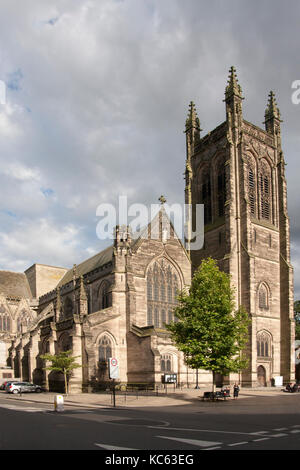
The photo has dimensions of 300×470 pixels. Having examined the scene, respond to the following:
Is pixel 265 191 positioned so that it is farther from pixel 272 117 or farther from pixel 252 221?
pixel 272 117

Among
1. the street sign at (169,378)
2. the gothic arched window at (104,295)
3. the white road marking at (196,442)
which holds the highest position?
the gothic arched window at (104,295)

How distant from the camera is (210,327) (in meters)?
31.4

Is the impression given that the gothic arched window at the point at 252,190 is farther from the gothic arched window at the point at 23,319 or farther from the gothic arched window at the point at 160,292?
the gothic arched window at the point at 23,319

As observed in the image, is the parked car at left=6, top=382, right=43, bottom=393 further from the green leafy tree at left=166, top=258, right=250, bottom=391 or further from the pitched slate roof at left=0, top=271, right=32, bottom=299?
the pitched slate roof at left=0, top=271, right=32, bottom=299

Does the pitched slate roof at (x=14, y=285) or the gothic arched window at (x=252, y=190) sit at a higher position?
the gothic arched window at (x=252, y=190)

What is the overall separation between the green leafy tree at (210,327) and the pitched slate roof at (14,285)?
131ft

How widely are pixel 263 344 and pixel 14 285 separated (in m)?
39.9

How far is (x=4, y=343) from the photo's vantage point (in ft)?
199

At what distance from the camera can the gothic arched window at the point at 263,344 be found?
153 feet

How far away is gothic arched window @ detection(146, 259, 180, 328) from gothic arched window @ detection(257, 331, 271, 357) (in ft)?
31.6

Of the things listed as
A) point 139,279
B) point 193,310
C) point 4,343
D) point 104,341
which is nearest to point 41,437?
point 193,310

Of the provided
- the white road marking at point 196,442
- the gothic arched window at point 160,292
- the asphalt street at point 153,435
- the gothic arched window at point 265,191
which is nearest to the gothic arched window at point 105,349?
the gothic arched window at point 160,292

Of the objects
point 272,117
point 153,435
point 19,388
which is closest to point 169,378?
point 19,388
